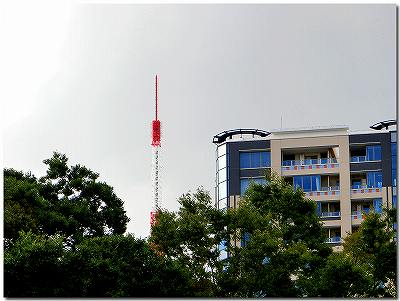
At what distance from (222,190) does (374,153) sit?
3.45 m

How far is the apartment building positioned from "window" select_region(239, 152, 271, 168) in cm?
2

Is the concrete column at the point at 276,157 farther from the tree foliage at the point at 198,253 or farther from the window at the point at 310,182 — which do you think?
the tree foliage at the point at 198,253

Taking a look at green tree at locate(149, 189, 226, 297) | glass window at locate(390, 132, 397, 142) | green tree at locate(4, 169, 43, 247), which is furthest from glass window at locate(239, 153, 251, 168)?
green tree at locate(149, 189, 226, 297)

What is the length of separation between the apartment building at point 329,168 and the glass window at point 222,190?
0.07 ft

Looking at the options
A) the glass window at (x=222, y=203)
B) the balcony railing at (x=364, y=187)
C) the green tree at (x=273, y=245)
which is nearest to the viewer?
the green tree at (x=273, y=245)

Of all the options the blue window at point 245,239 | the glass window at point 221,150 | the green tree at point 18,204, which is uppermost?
the glass window at point 221,150

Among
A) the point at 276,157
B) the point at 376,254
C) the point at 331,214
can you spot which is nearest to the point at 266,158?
the point at 276,157

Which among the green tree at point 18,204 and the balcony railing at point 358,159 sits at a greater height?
the balcony railing at point 358,159

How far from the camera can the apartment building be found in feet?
63.7

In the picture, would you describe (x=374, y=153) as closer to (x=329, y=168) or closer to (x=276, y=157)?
(x=329, y=168)

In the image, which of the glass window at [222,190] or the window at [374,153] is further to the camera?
the glass window at [222,190]

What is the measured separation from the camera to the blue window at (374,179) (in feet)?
64.5

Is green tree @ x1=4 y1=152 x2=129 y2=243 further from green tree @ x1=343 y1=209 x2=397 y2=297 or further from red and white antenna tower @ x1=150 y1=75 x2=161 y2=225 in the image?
green tree @ x1=343 y1=209 x2=397 y2=297

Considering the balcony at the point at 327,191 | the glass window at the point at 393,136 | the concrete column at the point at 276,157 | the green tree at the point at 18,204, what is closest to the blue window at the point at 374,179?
the balcony at the point at 327,191
